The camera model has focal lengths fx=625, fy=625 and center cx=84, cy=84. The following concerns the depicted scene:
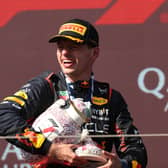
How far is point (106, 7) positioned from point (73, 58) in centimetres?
183

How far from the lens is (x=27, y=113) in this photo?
2.21 meters

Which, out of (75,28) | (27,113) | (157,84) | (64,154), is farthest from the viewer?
(157,84)

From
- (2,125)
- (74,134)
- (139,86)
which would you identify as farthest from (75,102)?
(139,86)

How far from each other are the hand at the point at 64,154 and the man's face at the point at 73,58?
0.30m

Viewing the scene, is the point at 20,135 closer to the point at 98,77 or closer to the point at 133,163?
the point at 133,163

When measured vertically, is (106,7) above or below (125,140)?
above

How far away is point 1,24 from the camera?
4090 mm

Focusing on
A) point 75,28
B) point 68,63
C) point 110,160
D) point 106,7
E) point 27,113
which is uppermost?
point 106,7

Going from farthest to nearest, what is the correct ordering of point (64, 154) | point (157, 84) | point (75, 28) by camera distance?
point (157, 84) < point (75, 28) < point (64, 154)

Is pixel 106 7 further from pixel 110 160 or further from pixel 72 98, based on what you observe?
pixel 110 160

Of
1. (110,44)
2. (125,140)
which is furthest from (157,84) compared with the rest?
(125,140)

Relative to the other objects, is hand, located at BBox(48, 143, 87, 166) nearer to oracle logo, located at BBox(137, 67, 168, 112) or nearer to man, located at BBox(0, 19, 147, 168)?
man, located at BBox(0, 19, 147, 168)

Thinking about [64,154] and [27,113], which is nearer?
[64,154]

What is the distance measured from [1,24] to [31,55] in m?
0.29
